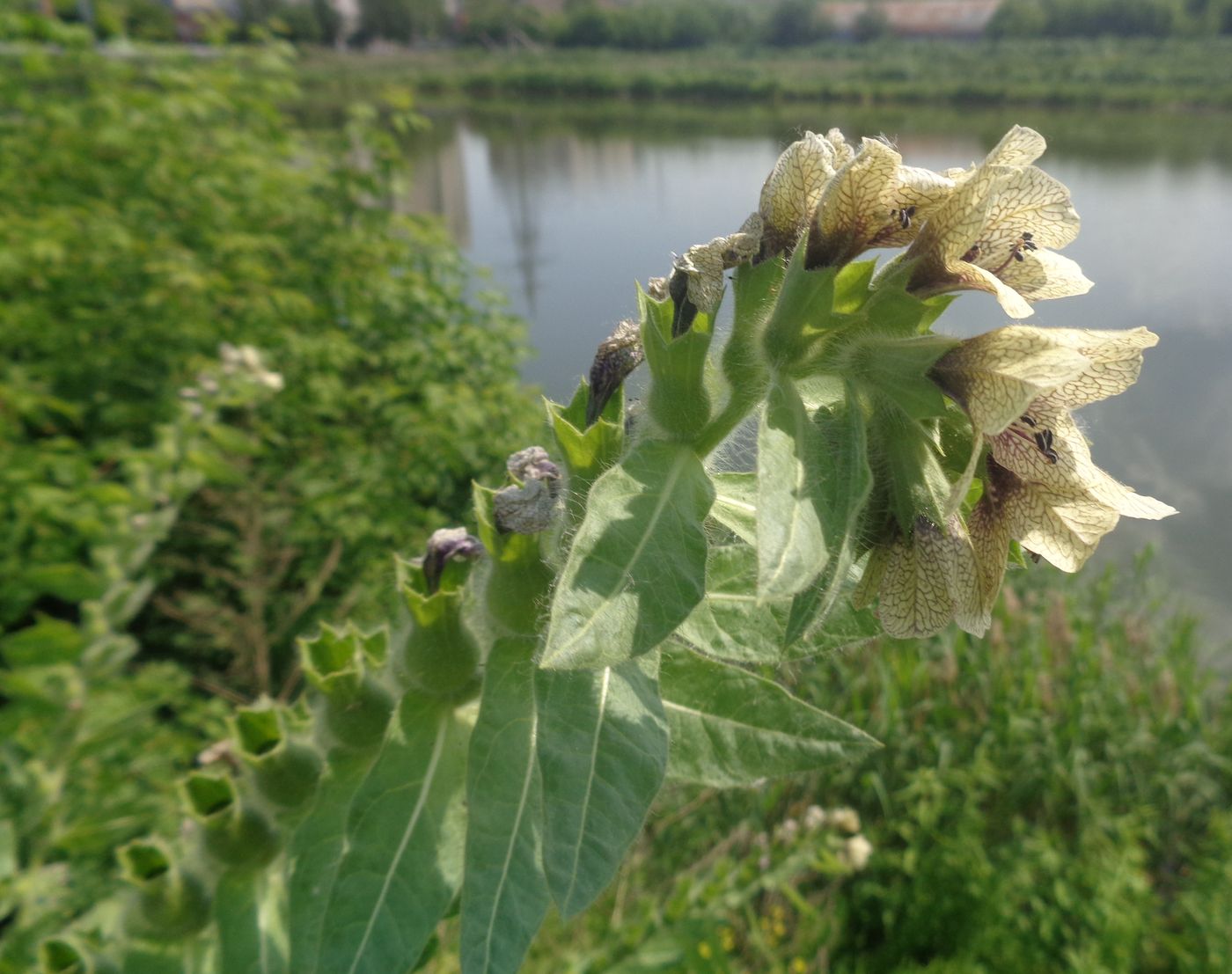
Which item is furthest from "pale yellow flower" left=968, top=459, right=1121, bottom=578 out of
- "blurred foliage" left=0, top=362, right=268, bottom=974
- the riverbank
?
the riverbank

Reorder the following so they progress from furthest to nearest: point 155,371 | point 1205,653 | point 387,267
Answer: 1. point 1205,653
2. point 387,267
3. point 155,371

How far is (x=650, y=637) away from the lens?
0.66 metres

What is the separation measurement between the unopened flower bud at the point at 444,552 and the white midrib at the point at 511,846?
26 cm

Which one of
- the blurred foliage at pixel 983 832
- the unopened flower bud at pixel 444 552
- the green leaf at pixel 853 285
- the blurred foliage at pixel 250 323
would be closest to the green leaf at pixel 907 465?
the green leaf at pixel 853 285

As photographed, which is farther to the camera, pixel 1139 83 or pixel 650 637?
pixel 1139 83

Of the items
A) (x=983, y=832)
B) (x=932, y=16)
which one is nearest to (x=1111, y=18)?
(x=932, y=16)

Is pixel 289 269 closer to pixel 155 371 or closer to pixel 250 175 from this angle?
pixel 250 175

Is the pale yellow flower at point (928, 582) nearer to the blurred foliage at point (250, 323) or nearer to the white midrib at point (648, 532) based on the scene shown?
the white midrib at point (648, 532)

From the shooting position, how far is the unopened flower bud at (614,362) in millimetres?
925

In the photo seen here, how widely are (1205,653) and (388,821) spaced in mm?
6173

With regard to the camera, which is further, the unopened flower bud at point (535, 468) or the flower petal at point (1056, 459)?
the unopened flower bud at point (535, 468)

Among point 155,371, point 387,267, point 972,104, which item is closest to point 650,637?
point 155,371

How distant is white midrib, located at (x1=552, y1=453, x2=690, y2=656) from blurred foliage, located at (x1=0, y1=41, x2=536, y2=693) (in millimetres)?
3011

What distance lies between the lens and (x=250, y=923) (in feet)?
3.61
